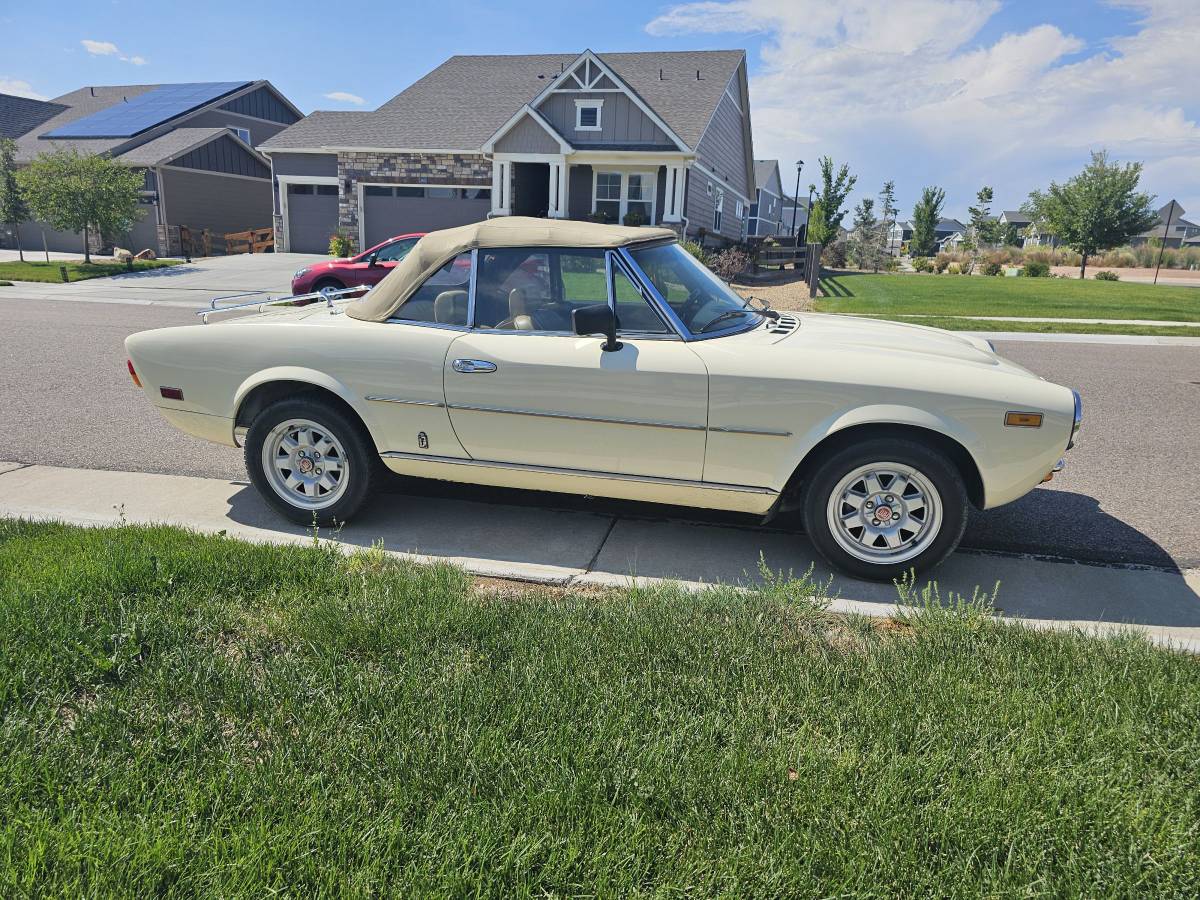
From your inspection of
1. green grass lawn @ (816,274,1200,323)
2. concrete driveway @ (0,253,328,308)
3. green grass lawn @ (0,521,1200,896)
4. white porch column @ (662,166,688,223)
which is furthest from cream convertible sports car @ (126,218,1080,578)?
white porch column @ (662,166,688,223)

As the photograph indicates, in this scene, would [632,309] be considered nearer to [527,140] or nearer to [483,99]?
[527,140]

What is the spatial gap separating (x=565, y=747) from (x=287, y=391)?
9.90 ft

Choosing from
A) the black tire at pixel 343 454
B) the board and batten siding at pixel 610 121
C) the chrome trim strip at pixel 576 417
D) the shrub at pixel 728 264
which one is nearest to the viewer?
the chrome trim strip at pixel 576 417

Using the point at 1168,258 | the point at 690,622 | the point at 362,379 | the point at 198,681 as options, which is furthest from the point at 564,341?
the point at 1168,258

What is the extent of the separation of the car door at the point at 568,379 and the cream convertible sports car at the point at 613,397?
10 millimetres

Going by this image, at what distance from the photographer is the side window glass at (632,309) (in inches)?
171

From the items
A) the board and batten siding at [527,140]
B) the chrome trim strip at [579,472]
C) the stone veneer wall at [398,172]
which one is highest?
the board and batten siding at [527,140]

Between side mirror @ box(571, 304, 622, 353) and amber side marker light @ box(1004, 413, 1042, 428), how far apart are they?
6.25 feet

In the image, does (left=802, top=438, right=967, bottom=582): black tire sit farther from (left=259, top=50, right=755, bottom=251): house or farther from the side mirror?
(left=259, top=50, right=755, bottom=251): house

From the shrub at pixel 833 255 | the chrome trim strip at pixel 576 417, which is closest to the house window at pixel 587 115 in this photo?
the shrub at pixel 833 255

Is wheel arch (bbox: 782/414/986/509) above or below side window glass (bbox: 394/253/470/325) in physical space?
below

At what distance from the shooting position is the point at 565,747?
8.59ft

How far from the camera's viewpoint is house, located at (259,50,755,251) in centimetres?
2631

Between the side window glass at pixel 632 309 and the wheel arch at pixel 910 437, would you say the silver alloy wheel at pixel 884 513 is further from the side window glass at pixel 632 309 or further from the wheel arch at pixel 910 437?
the side window glass at pixel 632 309
